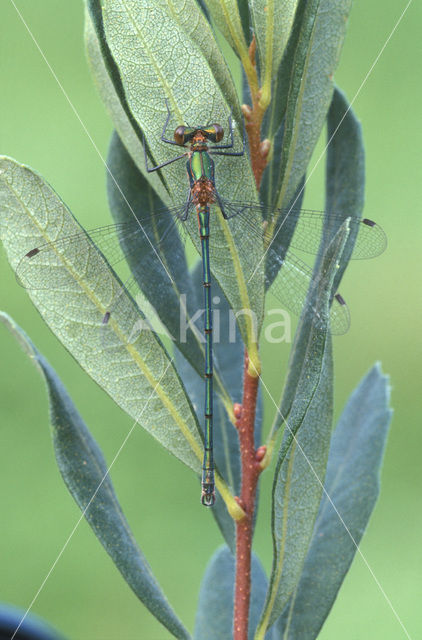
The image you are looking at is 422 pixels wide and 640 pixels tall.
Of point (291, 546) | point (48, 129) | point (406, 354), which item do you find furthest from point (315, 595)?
point (48, 129)

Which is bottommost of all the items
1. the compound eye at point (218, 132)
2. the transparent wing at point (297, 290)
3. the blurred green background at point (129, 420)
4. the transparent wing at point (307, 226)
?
the blurred green background at point (129, 420)

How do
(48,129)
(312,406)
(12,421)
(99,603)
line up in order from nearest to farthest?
(312,406) < (99,603) < (12,421) < (48,129)

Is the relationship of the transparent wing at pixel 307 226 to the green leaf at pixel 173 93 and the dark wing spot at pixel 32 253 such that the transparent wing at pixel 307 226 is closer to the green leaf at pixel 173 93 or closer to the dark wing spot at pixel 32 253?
the green leaf at pixel 173 93

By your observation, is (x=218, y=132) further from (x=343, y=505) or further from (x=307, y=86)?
(x=343, y=505)

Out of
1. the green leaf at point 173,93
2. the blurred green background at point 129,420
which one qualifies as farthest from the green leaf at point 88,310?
the blurred green background at point 129,420

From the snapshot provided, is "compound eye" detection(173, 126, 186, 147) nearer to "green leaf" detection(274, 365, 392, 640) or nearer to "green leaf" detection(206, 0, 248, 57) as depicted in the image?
"green leaf" detection(206, 0, 248, 57)

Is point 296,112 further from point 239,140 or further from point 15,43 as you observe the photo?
point 15,43
